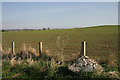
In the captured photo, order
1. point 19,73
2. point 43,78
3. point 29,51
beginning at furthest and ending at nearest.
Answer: point 29,51 → point 19,73 → point 43,78

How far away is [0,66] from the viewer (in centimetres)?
701

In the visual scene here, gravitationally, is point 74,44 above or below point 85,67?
above

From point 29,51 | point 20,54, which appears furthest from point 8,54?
point 29,51

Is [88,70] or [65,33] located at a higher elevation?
[65,33]

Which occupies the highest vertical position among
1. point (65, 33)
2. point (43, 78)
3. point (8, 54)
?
point (65, 33)

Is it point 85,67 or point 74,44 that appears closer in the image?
point 85,67

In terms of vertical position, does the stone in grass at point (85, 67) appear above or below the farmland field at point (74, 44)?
below

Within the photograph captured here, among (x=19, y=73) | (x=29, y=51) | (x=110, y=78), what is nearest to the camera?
(x=110, y=78)

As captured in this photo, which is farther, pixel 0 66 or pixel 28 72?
pixel 0 66

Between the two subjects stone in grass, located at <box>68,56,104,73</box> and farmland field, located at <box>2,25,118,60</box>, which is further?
farmland field, located at <box>2,25,118,60</box>

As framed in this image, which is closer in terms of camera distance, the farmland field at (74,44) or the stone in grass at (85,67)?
the stone in grass at (85,67)

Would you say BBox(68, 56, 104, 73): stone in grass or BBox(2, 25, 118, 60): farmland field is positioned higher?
BBox(2, 25, 118, 60): farmland field

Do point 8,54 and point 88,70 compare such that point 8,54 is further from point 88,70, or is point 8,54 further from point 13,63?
point 88,70

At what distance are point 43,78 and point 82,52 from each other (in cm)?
226
